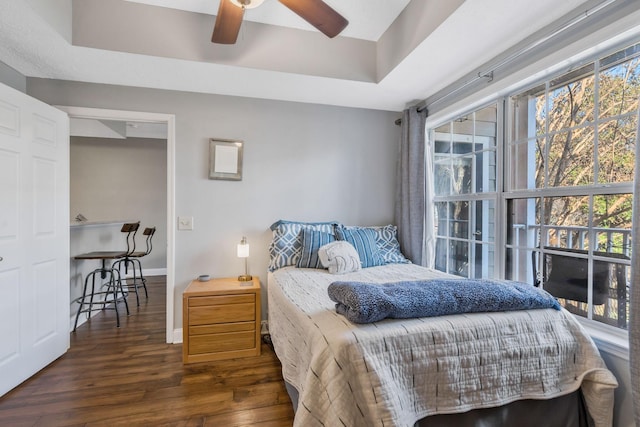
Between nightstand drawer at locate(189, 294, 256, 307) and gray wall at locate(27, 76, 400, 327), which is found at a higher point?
gray wall at locate(27, 76, 400, 327)

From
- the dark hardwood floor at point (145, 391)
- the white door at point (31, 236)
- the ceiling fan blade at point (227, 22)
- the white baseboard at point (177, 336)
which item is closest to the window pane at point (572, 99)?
the ceiling fan blade at point (227, 22)

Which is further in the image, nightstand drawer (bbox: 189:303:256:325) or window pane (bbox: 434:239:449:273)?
window pane (bbox: 434:239:449:273)

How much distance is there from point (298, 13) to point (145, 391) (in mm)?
2439

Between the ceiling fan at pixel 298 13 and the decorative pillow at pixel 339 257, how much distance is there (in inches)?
58.5

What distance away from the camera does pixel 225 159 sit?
2.72 metres

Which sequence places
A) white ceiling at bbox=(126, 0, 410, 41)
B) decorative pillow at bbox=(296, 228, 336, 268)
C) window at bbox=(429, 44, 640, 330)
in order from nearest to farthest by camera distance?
window at bbox=(429, 44, 640, 330), white ceiling at bbox=(126, 0, 410, 41), decorative pillow at bbox=(296, 228, 336, 268)

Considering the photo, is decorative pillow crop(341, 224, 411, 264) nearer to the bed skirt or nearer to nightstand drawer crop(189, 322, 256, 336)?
nightstand drawer crop(189, 322, 256, 336)

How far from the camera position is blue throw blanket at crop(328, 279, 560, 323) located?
1232 mm

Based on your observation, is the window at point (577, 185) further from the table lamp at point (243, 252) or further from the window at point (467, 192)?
the table lamp at point (243, 252)

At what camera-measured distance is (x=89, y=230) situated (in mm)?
3521

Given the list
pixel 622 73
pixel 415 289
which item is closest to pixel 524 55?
pixel 622 73

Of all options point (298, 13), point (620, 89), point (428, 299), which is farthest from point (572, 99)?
point (298, 13)

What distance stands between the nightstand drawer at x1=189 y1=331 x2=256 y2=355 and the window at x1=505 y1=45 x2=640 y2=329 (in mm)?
2028

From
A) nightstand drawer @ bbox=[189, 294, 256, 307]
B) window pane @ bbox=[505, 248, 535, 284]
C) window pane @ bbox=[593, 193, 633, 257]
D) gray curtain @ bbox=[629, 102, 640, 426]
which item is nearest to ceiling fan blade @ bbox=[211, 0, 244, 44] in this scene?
nightstand drawer @ bbox=[189, 294, 256, 307]
